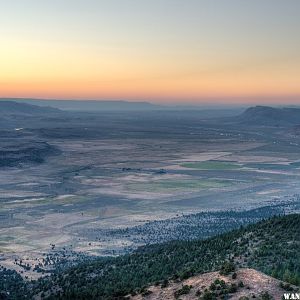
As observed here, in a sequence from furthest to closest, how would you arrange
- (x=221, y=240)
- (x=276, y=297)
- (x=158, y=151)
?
(x=158, y=151)
(x=221, y=240)
(x=276, y=297)

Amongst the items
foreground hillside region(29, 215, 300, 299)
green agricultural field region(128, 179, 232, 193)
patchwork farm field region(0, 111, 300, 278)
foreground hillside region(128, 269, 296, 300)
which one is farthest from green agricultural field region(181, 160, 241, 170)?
foreground hillside region(128, 269, 296, 300)

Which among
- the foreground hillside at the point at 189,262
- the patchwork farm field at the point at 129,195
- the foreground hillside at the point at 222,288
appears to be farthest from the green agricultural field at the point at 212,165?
the foreground hillside at the point at 222,288

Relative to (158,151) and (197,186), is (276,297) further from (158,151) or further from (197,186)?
(158,151)

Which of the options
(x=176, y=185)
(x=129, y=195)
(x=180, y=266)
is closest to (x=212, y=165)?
(x=176, y=185)

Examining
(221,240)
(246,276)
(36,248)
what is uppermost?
(246,276)

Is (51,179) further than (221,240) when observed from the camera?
Yes

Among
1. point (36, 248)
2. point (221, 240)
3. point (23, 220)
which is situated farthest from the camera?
point (23, 220)

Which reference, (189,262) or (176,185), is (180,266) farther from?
(176,185)

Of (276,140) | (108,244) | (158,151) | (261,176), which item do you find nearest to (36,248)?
(108,244)

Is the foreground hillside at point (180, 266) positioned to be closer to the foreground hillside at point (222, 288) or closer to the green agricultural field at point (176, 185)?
the foreground hillside at point (222, 288)
